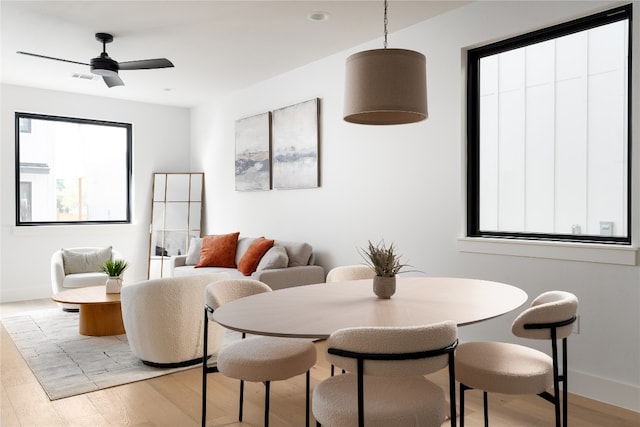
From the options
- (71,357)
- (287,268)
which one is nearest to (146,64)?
(287,268)

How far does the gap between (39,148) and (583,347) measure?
21.8ft

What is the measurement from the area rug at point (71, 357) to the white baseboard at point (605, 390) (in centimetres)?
271

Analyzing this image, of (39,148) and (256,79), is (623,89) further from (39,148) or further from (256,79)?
(39,148)

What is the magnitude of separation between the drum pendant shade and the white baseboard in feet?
6.83

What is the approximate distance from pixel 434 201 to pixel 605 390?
1.73 meters

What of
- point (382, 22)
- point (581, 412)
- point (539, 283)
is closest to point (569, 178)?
point (539, 283)

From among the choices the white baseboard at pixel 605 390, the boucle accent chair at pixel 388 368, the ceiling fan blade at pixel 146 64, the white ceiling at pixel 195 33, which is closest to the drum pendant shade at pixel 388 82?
the boucle accent chair at pixel 388 368

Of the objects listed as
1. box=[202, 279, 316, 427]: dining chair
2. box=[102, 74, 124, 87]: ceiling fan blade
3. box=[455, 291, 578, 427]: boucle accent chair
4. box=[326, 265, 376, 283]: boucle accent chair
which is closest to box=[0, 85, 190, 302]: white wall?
box=[102, 74, 124, 87]: ceiling fan blade

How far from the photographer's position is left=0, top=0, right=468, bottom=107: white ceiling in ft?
12.3

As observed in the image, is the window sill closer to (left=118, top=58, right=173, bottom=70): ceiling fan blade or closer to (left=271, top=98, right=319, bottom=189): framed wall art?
(left=271, top=98, right=319, bottom=189): framed wall art

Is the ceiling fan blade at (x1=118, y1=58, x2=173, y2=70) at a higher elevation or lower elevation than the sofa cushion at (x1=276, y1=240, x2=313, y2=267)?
higher

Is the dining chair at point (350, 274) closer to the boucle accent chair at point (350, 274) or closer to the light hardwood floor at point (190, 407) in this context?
the boucle accent chair at point (350, 274)

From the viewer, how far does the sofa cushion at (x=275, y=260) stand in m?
4.89

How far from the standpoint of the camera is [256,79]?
234 inches
